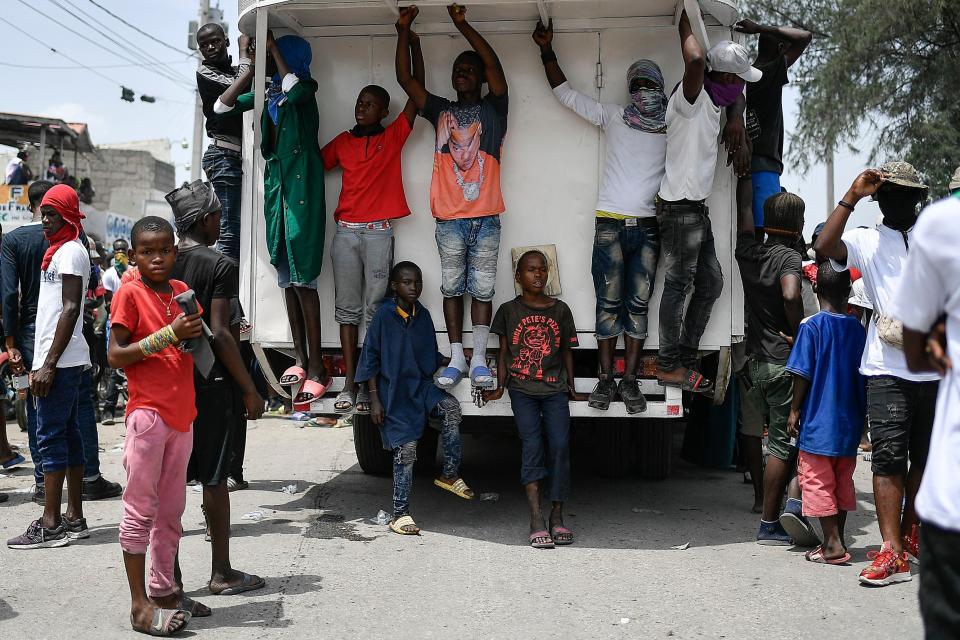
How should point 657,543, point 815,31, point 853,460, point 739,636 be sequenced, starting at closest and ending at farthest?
point 739,636
point 853,460
point 657,543
point 815,31

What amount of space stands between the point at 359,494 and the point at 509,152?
8.97 feet

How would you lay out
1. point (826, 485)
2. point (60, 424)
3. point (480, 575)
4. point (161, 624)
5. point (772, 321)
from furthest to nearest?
point (772, 321) < point (60, 424) < point (826, 485) < point (480, 575) < point (161, 624)

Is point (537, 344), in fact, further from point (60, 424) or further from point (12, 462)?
point (12, 462)

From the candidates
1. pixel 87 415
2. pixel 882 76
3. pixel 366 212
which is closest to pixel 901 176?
pixel 366 212

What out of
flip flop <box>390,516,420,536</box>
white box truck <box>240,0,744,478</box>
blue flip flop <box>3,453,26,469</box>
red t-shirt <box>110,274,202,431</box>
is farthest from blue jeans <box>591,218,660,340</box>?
A: blue flip flop <box>3,453,26,469</box>

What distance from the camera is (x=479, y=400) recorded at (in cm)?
645

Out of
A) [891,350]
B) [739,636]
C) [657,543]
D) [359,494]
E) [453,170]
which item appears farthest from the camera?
[359,494]

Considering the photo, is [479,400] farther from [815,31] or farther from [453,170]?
[815,31]

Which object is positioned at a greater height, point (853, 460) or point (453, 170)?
point (453, 170)

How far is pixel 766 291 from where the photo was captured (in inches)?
256

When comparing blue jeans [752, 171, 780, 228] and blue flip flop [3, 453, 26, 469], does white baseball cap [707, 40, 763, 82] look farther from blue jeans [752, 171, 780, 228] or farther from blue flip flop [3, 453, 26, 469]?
blue flip flop [3, 453, 26, 469]

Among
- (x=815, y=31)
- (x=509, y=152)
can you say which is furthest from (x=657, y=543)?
(x=815, y=31)

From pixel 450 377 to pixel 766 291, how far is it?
207cm

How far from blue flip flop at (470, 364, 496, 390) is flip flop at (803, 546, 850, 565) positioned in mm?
2095
